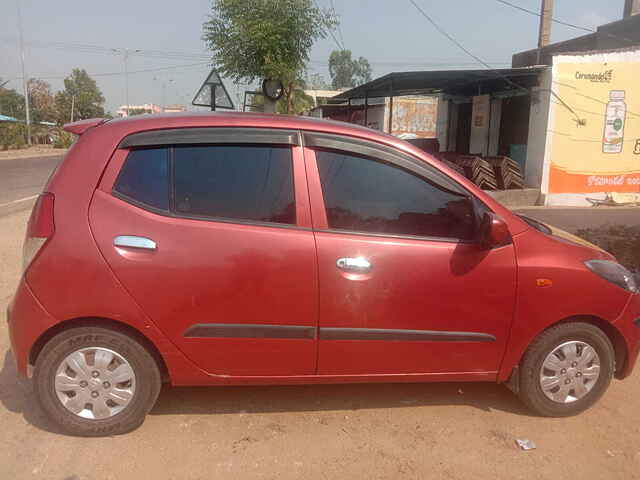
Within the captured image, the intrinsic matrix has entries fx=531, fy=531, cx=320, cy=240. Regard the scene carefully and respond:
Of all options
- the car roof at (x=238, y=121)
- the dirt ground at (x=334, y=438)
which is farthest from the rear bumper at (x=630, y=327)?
the car roof at (x=238, y=121)

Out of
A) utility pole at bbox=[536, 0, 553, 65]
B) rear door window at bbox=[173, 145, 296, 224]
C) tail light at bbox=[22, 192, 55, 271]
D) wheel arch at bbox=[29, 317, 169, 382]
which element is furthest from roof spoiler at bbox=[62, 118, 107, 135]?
utility pole at bbox=[536, 0, 553, 65]

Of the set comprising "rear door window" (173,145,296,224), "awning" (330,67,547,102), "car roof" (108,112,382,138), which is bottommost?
"rear door window" (173,145,296,224)

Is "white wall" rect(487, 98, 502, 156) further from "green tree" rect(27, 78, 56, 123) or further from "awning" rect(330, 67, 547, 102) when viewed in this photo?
"green tree" rect(27, 78, 56, 123)

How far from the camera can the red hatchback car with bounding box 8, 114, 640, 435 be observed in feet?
8.95

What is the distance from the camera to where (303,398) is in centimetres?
341

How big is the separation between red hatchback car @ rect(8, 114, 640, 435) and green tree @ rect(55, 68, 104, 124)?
73395 mm

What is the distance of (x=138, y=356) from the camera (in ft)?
9.29

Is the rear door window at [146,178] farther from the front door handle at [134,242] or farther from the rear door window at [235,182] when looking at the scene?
the front door handle at [134,242]

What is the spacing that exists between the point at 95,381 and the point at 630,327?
308 centimetres

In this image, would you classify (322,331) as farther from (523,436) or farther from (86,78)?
(86,78)

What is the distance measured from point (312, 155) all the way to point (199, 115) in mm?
689

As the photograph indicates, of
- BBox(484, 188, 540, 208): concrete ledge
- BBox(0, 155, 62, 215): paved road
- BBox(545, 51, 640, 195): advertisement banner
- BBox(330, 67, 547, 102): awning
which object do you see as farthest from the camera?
BBox(0, 155, 62, 215): paved road

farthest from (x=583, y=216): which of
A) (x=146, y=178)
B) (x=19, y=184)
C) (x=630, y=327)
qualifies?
(x=19, y=184)

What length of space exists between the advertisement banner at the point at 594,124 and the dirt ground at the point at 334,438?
9039mm
